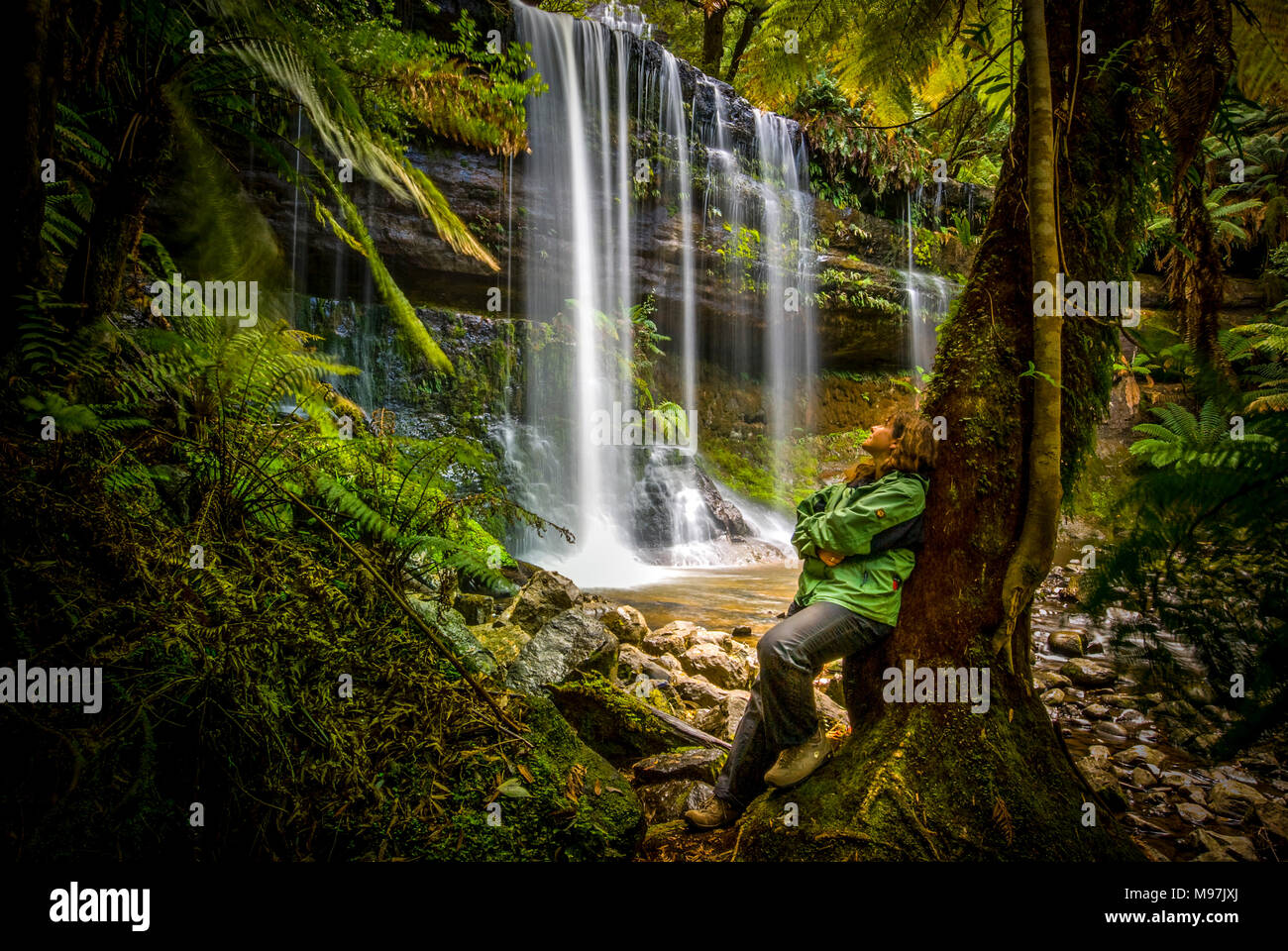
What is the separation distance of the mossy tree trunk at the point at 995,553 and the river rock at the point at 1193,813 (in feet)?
3.32

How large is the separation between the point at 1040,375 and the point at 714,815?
1924 mm

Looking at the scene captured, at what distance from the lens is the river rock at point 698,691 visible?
12.2 ft

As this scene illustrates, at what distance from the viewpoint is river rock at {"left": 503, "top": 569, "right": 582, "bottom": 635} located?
4.83 m

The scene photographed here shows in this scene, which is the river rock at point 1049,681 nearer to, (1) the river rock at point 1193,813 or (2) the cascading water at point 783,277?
(1) the river rock at point 1193,813

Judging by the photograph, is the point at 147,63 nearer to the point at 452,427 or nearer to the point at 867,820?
the point at 867,820

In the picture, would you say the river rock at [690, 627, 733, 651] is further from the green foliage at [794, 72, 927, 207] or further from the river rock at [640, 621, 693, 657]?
the green foliage at [794, 72, 927, 207]

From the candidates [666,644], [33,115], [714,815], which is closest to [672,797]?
[714,815]

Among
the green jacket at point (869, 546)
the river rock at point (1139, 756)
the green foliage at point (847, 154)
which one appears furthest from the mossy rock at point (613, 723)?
the green foliage at point (847, 154)

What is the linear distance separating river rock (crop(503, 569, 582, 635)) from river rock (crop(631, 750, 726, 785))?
2185mm

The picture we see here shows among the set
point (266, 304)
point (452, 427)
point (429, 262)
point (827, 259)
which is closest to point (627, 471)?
point (452, 427)

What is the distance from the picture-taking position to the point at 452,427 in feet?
35.5

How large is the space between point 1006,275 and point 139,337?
3.27 metres

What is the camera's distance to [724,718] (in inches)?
129

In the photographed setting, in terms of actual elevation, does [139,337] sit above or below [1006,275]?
below
